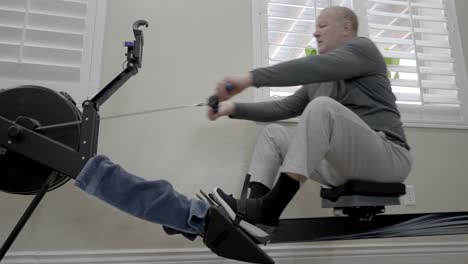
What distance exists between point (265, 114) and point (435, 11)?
1618 mm

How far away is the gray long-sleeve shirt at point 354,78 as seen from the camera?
1.33 metres

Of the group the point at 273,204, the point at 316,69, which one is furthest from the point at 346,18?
the point at 273,204

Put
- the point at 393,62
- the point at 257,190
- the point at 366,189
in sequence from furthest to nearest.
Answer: the point at 393,62, the point at 257,190, the point at 366,189

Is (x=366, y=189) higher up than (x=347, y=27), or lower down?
lower down

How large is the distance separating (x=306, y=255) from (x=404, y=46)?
4.81ft

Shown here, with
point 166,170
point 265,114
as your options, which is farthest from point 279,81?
point 166,170

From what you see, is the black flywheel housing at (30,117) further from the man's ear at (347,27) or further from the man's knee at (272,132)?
the man's ear at (347,27)

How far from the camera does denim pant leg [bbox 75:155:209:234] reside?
3.78ft

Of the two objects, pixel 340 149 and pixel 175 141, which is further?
pixel 175 141

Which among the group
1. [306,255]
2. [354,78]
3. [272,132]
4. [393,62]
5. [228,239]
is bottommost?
[306,255]

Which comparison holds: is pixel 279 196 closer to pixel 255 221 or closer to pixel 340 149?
pixel 255 221

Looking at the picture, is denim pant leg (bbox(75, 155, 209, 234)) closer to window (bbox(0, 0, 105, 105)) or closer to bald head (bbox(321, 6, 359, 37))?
window (bbox(0, 0, 105, 105))

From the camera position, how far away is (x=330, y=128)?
1.22 metres

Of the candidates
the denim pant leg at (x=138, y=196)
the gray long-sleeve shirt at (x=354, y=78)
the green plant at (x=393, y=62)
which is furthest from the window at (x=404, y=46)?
the denim pant leg at (x=138, y=196)
